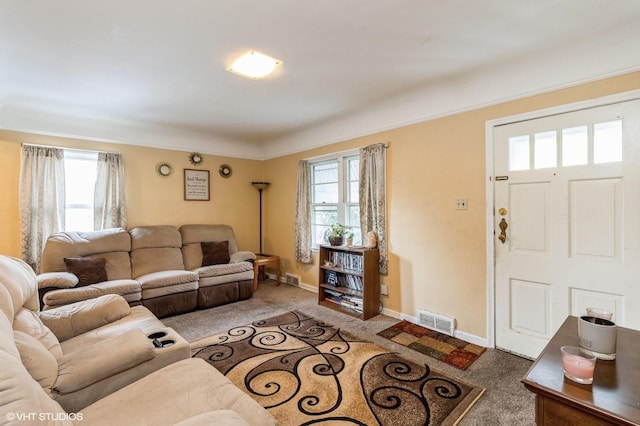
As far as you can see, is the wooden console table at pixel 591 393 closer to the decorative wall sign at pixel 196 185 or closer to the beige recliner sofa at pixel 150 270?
the beige recliner sofa at pixel 150 270

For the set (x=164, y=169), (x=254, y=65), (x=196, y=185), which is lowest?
(x=196, y=185)

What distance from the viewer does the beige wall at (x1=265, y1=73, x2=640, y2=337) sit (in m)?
2.71

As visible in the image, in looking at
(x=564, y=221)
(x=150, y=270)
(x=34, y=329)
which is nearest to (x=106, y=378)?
(x=34, y=329)

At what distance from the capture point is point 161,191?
441cm

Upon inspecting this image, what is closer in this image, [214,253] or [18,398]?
[18,398]

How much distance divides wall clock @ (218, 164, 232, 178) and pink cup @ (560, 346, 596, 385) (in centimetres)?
489

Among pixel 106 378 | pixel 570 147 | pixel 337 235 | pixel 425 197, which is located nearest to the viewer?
pixel 106 378

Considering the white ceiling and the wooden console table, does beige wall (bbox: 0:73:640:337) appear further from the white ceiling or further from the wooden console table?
the wooden console table

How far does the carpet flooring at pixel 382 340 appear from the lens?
181 cm

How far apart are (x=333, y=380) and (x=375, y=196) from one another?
2.09 metres

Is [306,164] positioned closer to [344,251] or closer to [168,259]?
[344,251]

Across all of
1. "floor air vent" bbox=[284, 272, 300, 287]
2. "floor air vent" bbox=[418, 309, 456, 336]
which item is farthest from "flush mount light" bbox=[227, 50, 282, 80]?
"floor air vent" bbox=[284, 272, 300, 287]

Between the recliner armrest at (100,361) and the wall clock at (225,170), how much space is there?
12.2 ft

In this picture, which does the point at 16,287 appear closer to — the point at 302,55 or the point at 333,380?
the point at 333,380
